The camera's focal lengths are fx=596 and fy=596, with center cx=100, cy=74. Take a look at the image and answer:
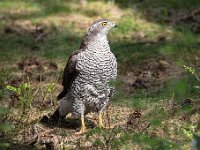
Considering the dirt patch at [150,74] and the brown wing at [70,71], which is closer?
the brown wing at [70,71]

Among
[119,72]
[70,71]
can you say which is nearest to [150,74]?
[119,72]

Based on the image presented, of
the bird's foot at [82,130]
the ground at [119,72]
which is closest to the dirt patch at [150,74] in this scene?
the ground at [119,72]

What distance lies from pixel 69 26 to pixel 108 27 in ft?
16.9

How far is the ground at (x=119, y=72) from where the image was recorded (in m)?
5.91

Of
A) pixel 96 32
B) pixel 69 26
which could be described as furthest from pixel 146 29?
pixel 96 32

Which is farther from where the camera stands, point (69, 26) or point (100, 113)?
point (69, 26)

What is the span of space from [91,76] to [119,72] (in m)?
2.90

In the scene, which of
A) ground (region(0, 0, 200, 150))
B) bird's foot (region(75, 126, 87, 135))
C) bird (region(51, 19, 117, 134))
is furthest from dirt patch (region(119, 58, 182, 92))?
bird's foot (region(75, 126, 87, 135))

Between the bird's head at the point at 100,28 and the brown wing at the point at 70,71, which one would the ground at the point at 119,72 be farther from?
the bird's head at the point at 100,28

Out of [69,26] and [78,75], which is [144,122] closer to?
[78,75]

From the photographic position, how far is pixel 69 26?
12.0 meters

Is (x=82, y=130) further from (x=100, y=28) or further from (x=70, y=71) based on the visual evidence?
(x=100, y=28)

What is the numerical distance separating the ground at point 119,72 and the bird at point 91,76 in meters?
0.23

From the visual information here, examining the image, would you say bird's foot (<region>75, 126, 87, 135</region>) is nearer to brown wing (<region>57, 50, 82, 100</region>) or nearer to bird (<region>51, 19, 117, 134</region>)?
bird (<region>51, 19, 117, 134</region>)
